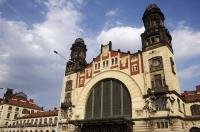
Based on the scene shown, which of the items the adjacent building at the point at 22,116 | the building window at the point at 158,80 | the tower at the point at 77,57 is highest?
the tower at the point at 77,57

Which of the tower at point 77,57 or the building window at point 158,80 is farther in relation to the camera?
the tower at point 77,57

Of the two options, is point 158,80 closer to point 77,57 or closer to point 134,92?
point 134,92

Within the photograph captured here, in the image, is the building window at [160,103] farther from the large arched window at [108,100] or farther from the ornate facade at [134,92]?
the large arched window at [108,100]

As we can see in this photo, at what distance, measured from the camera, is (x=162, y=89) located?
117 ft

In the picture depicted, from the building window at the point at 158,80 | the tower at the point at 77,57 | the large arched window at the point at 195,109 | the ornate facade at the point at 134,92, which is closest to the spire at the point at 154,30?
the ornate facade at the point at 134,92

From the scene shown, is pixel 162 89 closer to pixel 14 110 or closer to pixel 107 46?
pixel 107 46

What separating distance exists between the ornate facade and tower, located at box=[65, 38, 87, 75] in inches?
52.4

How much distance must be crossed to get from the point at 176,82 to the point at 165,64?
413cm

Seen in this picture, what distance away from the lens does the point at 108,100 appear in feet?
141

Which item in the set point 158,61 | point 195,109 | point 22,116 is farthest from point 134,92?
point 22,116

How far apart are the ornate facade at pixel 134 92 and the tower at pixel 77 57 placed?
52.4 inches

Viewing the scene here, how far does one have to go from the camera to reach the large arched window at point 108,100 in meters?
40.5

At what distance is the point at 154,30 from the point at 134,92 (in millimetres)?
13089

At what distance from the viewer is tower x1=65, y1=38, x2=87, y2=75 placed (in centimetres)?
5414
